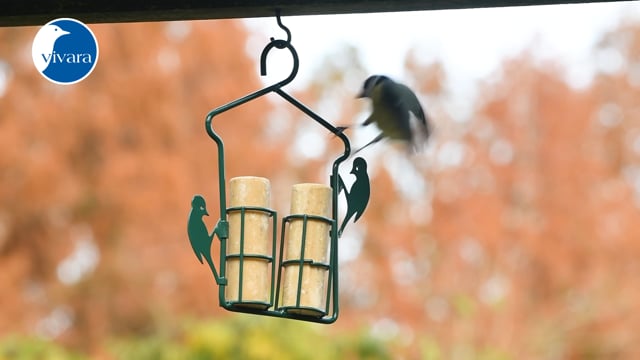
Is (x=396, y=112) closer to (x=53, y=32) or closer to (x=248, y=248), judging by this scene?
(x=248, y=248)

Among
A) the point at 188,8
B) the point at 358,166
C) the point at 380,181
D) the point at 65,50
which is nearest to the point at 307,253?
the point at 358,166

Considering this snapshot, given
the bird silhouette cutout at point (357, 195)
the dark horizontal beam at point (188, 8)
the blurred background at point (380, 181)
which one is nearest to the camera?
the dark horizontal beam at point (188, 8)

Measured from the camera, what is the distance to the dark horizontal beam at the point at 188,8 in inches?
61.9

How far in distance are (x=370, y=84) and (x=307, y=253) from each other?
34cm

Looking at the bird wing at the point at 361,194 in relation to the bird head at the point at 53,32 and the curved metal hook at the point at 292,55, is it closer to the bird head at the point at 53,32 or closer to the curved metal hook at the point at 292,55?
the curved metal hook at the point at 292,55

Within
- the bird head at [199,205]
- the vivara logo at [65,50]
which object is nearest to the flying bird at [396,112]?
the bird head at [199,205]

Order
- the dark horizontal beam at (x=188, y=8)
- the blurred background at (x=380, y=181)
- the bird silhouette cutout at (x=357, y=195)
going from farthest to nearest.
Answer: the blurred background at (x=380, y=181), the bird silhouette cutout at (x=357, y=195), the dark horizontal beam at (x=188, y=8)

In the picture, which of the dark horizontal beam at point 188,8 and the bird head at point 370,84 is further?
the bird head at point 370,84

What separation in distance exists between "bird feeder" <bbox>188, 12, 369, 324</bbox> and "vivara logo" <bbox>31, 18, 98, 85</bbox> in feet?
0.93

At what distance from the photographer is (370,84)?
72.5 inches

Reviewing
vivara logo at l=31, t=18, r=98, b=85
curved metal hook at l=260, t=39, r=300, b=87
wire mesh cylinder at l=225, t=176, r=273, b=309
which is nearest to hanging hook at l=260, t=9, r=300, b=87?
curved metal hook at l=260, t=39, r=300, b=87

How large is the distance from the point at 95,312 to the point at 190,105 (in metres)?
1.71

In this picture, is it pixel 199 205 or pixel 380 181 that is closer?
pixel 199 205

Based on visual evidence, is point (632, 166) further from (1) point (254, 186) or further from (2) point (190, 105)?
(1) point (254, 186)
